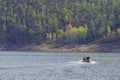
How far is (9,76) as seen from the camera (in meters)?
98.8

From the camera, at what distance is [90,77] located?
97.6 meters

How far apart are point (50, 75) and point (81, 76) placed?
7.20 m

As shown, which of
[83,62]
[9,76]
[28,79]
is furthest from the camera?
[83,62]

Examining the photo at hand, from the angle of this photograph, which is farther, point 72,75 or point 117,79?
point 72,75

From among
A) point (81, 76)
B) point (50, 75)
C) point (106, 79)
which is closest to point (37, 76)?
point (50, 75)

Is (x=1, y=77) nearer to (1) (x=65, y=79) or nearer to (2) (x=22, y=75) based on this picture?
(2) (x=22, y=75)

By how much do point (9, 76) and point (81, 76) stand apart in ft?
53.0

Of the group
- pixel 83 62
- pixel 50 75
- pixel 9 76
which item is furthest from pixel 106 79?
pixel 83 62

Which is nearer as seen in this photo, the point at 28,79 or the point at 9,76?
the point at 28,79

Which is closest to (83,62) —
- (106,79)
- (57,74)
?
(57,74)

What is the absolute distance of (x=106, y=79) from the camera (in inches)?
3688

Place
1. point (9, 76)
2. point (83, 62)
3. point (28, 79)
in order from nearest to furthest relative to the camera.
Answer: point (28, 79) < point (9, 76) < point (83, 62)

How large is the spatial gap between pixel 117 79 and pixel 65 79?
11.0 m

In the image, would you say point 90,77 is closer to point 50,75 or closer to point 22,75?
point 50,75
